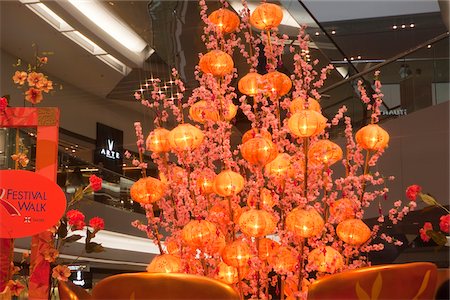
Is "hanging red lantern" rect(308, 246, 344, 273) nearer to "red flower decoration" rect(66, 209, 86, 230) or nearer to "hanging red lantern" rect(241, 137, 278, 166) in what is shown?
"hanging red lantern" rect(241, 137, 278, 166)

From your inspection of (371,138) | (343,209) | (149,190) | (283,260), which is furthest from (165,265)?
(371,138)

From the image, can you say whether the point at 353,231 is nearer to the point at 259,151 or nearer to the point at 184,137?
the point at 259,151

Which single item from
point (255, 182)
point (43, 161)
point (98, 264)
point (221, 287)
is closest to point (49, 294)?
point (43, 161)

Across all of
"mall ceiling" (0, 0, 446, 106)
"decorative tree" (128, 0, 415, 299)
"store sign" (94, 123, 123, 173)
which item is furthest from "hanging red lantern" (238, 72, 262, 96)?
"store sign" (94, 123, 123, 173)

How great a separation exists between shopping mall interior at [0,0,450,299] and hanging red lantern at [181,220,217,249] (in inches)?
80.5

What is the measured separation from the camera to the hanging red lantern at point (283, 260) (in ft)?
7.88

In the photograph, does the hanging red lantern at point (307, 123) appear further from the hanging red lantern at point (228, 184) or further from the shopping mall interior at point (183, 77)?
the shopping mall interior at point (183, 77)

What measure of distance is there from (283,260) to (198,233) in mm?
308

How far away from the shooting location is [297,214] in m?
2.34

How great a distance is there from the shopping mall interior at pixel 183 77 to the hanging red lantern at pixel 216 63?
197 centimetres

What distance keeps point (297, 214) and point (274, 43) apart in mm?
739

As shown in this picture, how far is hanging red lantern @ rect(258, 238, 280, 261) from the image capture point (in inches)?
96.4

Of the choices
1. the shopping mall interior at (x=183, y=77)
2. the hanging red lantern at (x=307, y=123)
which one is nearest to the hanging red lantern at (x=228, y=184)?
the hanging red lantern at (x=307, y=123)

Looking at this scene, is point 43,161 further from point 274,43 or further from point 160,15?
point 160,15
